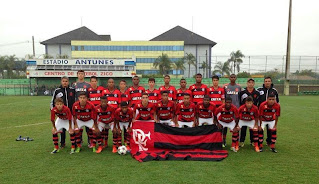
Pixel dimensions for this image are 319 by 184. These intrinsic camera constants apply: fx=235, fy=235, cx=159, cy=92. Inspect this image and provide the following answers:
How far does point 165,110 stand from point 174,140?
0.88 metres

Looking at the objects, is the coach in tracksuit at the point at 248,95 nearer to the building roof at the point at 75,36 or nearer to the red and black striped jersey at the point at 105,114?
the red and black striped jersey at the point at 105,114

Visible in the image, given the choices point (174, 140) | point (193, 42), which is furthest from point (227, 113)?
point (193, 42)

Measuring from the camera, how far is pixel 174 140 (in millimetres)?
5762

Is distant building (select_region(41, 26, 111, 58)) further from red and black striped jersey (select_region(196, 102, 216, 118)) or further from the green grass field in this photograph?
red and black striped jersey (select_region(196, 102, 216, 118))

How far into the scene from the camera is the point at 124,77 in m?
30.5

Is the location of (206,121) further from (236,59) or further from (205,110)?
(236,59)

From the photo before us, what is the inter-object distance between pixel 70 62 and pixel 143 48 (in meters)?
23.8

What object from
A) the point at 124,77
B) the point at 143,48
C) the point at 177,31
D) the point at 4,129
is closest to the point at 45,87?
the point at 124,77

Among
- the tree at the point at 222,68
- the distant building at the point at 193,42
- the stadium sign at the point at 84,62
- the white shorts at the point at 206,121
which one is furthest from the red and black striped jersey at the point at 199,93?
the distant building at the point at 193,42

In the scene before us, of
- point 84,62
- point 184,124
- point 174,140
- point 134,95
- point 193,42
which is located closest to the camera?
point 174,140

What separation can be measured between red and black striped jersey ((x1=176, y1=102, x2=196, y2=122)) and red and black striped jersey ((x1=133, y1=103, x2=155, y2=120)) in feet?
2.30

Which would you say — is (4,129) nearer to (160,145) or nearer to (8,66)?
(160,145)

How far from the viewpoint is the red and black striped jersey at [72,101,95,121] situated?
582 centimetres

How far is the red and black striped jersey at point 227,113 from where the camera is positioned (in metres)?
5.94
